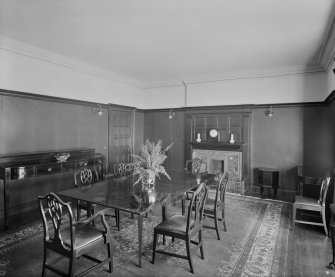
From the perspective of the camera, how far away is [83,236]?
2402 millimetres

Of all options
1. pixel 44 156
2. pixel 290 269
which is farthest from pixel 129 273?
pixel 44 156

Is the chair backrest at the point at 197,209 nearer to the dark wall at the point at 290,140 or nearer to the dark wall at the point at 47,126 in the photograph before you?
the dark wall at the point at 47,126

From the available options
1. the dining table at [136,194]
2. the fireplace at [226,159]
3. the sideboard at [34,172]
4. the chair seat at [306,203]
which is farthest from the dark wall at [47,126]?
the chair seat at [306,203]

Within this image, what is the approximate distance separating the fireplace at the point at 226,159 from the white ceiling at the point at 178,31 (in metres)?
2.00

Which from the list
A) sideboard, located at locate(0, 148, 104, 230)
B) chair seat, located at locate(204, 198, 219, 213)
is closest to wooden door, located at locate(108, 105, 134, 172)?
sideboard, located at locate(0, 148, 104, 230)

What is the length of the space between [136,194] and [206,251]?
3.67ft

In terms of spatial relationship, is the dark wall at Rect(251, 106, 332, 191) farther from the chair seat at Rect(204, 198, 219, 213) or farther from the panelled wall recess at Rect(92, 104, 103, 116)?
the panelled wall recess at Rect(92, 104, 103, 116)

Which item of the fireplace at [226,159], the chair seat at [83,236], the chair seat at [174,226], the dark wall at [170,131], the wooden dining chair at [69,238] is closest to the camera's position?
the wooden dining chair at [69,238]

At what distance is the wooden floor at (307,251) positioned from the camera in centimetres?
262

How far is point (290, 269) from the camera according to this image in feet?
8.71

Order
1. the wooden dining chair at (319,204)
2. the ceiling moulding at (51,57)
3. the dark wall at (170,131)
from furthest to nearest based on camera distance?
the dark wall at (170,131)
the ceiling moulding at (51,57)
the wooden dining chair at (319,204)

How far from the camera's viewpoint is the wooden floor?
103 inches

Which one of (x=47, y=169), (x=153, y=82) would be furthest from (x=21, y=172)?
(x=153, y=82)

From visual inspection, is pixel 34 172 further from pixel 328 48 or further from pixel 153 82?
pixel 328 48
